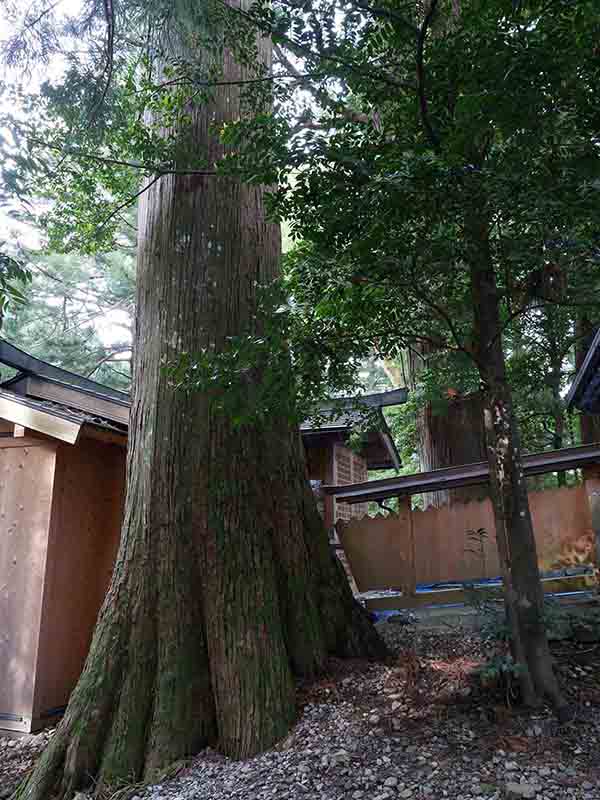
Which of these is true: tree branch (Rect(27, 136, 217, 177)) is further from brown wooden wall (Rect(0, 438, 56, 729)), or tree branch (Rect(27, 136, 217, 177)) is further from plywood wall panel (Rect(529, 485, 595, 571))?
→ plywood wall panel (Rect(529, 485, 595, 571))

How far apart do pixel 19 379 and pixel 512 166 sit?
583 centimetres

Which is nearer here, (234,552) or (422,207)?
(422,207)

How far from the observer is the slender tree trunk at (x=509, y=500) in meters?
3.60

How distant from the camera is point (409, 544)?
5.89m

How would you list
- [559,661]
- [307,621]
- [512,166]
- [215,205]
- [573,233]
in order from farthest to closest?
[215,205], [307,621], [559,661], [573,233], [512,166]

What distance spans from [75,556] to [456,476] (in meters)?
3.98

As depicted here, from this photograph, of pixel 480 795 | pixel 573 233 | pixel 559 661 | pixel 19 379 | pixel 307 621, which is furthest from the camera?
pixel 19 379

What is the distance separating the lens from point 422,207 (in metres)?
3.28

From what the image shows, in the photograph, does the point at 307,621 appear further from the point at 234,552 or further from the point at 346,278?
the point at 346,278

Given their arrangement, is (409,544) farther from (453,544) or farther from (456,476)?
(456,476)

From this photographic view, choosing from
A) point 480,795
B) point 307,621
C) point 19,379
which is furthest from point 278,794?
point 19,379

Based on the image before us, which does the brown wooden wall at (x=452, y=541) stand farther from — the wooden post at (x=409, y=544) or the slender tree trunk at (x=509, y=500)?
the slender tree trunk at (x=509, y=500)

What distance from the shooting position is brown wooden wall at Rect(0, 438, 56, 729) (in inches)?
215

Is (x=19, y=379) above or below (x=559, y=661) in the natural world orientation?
above
